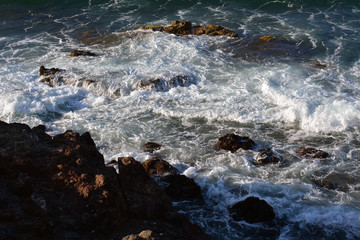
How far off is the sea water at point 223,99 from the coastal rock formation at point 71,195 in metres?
1.59

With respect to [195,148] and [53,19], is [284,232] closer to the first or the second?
[195,148]

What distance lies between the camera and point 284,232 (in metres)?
7.61

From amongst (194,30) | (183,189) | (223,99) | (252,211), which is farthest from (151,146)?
(194,30)

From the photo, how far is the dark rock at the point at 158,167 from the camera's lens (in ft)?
30.5

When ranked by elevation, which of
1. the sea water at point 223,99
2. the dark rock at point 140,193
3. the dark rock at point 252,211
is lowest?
the sea water at point 223,99

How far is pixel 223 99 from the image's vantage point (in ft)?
45.8

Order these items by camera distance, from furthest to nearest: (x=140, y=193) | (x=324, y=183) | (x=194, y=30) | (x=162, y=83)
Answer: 1. (x=194, y=30)
2. (x=162, y=83)
3. (x=324, y=183)
4. (x=140, y=193)

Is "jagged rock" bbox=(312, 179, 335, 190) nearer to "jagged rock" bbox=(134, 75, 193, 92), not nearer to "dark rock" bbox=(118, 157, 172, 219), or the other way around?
"dark rock" bbox=(118, 157, 172, 219)

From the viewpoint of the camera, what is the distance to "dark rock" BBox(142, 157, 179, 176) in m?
9.30

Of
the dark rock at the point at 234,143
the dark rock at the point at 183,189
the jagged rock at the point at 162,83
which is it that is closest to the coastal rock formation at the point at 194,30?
the jagged rock at the point at 162,83

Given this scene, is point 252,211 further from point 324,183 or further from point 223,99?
point 223,99

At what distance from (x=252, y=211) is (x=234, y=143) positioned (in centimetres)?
301

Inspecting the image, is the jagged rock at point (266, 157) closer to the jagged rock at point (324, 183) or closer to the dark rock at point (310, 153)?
the dark rock at point (310, 153)

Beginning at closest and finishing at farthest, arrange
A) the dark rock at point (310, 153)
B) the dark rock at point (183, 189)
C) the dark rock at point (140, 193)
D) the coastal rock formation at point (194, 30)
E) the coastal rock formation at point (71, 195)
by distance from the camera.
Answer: the coastal rock formation at point (71, 195)
the dark rock at point (140, 193)
the dark rock at point (183, 189)
the dark rock at point (310, 153)
the coastal rock formation at point (194, 30)
